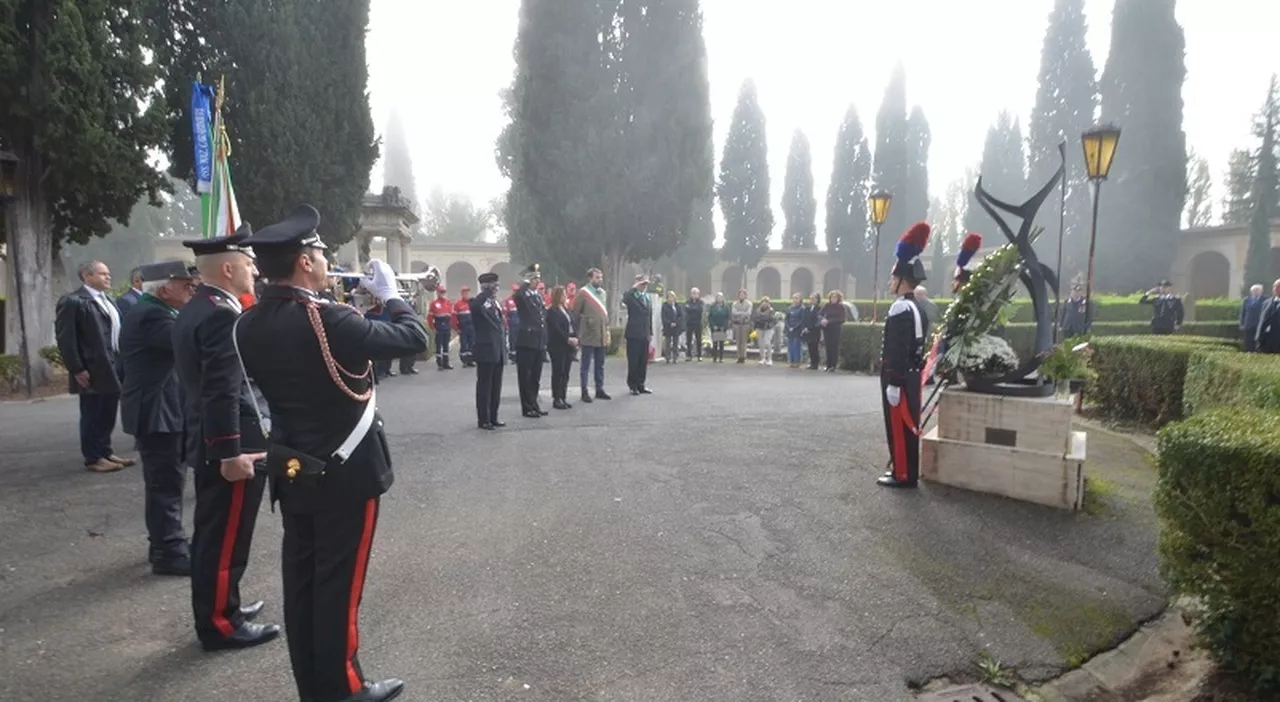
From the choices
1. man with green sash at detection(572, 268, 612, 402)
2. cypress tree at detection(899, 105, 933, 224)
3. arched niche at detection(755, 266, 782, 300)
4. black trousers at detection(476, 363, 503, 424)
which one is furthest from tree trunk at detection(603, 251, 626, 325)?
cypress tree at detection(899, 105, 933, 224)

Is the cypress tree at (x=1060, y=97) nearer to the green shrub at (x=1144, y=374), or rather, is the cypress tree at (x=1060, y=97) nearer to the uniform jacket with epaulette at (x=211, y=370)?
the green shrub at (x=1144, y=374)

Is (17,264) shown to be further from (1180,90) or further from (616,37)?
(1180,90)

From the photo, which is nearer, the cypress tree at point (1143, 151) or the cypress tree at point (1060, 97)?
the cypress tree at point (1143, 151)

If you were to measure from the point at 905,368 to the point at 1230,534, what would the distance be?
303 centimetres

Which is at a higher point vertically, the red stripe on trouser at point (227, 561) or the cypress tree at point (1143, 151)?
the cypress tree at point (1143, 151)

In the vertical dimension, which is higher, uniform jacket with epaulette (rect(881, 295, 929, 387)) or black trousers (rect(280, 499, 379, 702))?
uniform jacket with epaulette (rect(881, 295, 929, 387))

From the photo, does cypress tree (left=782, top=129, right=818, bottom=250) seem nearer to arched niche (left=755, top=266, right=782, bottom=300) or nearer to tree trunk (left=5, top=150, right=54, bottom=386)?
arched niche (left=755, top=266, right=782, bottom=300)

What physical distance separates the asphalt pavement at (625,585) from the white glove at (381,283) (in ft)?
5.61

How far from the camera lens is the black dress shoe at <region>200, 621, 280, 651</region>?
10.9 feet

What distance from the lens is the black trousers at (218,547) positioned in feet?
10.8

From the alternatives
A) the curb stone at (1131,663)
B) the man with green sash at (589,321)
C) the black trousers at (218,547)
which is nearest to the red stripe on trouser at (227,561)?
the black trousers at (218,547)

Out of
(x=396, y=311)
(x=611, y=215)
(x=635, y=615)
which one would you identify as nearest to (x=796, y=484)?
(x=635, y=615)

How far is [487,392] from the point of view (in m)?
8.75

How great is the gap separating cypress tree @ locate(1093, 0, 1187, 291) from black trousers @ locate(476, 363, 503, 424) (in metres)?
42.0
